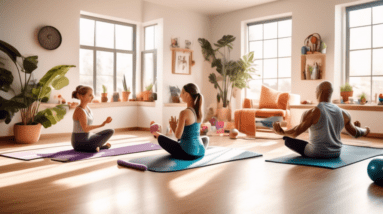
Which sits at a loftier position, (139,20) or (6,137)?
(139,20)

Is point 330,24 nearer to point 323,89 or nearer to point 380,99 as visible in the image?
point 380,99

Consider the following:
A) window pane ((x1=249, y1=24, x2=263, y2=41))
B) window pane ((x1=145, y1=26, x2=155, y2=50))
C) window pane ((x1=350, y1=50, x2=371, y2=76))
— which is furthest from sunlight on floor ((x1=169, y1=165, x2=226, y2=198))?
window pane ((x1=249, y1=24, x2=263, y2=41))

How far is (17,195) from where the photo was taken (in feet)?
8.45

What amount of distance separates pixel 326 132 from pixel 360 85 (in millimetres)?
3748

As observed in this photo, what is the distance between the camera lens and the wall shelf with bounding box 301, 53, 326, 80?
23.2 ft

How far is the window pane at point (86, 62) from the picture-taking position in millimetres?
7273

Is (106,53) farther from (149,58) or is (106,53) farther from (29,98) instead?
(29,98)

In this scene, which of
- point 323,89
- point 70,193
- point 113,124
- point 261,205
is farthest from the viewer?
point 113,124

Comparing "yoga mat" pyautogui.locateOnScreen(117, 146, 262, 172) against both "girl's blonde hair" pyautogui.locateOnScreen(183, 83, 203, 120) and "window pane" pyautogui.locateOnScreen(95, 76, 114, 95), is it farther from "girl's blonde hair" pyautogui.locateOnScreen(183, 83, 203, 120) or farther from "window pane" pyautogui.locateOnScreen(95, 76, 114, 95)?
"window pane" pyautogui.locateOnScreen(95, 76, 114, 95)

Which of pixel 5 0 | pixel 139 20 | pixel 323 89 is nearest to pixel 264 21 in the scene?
pixel 139 20

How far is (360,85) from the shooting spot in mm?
6883

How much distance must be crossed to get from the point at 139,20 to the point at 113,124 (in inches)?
98.7

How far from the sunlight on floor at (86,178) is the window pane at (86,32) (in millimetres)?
4561

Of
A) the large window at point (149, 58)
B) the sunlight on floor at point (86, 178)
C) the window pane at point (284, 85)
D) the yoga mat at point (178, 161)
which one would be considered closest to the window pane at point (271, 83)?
the window pane at point (284, 85)
